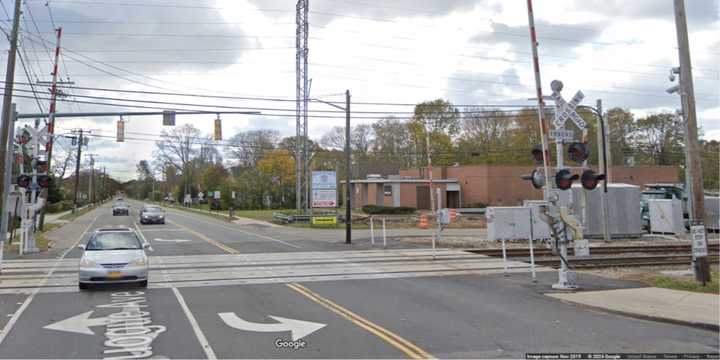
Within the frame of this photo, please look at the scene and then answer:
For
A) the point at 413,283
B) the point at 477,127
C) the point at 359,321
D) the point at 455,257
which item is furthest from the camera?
the point at 477,127

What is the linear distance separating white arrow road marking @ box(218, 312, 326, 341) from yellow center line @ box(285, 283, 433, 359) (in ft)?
2.36

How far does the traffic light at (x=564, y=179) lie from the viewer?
12.2m

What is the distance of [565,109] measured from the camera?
12883 mm

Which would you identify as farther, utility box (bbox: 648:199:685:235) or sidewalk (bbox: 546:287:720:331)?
utility box (bbox: 648:199:685:235)

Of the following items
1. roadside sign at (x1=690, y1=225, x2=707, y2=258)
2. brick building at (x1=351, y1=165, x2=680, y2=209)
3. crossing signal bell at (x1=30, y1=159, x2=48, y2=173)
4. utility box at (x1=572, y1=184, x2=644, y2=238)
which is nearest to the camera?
roadside sign at (x1=690, y1=225, x2=707, y2=258)

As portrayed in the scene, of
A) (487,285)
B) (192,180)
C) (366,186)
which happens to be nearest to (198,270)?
(487,285)

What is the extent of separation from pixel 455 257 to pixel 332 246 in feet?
22.3

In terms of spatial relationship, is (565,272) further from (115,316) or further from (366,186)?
(366,186)

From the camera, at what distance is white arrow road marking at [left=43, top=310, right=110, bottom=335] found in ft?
27.7

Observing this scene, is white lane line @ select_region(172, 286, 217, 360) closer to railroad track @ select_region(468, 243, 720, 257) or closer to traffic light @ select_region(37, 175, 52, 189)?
traffic light @ select_region(37, 175, 52, 189)

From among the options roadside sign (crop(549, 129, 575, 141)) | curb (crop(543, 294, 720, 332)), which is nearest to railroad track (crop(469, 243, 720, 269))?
roadside sign (crop(549, 129, 575, 141))

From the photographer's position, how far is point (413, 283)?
1371cm

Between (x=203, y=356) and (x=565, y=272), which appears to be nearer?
(x=203, y=356)

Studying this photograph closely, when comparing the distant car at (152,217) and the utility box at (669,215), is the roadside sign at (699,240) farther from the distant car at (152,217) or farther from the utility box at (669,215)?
the distant car at (152,217)
